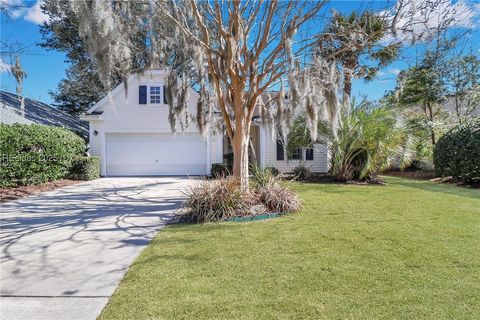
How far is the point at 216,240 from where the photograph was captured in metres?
4.52

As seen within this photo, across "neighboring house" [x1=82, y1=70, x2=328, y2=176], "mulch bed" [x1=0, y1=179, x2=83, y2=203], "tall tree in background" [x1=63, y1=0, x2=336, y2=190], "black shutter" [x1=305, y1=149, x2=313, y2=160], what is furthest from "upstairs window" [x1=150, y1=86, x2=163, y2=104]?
"black shutter" [x1=305, y1=149, x2=313, y2=160]

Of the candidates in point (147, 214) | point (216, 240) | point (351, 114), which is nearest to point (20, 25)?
point (147, 214)

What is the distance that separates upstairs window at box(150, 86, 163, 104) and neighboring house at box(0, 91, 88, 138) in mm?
5659

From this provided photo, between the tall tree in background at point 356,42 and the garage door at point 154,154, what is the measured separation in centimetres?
814

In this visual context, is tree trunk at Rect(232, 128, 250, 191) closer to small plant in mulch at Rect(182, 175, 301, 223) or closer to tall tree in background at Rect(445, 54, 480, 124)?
small plant in mulch at Rect(182, 175, 301, 223)

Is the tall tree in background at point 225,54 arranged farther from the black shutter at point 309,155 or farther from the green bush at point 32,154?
the black shutter at point 309,155

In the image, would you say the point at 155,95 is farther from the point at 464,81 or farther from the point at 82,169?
the point at 464,81

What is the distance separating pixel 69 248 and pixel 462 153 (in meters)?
12.3

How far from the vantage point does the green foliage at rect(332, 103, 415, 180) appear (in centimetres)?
1047

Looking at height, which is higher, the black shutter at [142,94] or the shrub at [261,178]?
the black shutter at [142,94]

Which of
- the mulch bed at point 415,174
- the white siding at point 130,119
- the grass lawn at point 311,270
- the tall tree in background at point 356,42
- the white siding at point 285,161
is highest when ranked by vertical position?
the tall tree in background at point 356,42

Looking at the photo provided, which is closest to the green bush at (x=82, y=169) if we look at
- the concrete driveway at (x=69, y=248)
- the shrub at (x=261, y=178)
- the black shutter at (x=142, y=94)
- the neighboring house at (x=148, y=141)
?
the neighboring house at (x=148, y=141)

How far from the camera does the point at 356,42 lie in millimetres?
7117

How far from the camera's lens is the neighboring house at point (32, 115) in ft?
44.5
